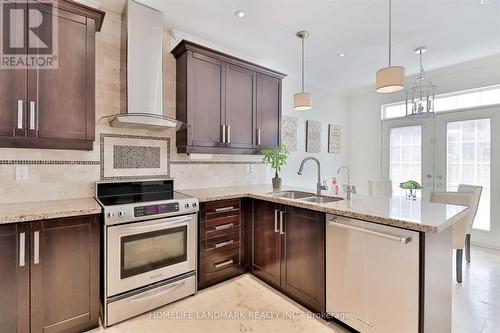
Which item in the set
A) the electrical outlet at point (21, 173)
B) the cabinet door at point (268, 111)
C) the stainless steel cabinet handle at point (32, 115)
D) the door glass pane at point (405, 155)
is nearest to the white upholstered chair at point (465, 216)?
the door glass pane at point (405, 155)

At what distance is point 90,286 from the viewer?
1.83 meters

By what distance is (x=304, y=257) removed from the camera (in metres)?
2.12

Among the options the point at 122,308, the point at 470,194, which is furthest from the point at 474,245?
the point at 122,308

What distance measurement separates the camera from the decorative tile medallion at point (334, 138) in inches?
200

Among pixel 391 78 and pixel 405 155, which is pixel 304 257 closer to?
pixel 391 78

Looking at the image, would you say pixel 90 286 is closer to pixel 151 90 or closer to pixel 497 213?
pixel 151 90

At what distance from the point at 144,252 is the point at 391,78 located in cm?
246

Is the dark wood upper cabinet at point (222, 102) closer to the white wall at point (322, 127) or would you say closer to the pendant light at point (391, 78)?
the white wall at point (322, 127)

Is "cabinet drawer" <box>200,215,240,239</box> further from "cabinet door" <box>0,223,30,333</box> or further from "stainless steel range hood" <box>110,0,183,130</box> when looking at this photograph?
"cabinet door" <box>0,223,30,333</box>

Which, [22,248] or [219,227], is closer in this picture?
[22,248]

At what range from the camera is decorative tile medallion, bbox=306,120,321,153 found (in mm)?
4634

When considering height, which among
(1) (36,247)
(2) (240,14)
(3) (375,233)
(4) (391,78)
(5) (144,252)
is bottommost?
(5) (144,252)

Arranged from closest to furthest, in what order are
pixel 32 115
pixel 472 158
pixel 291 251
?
pixel 32 115 < pixel 291 251 < pixel 472 158

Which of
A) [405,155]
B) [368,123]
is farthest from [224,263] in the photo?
[368,123]
